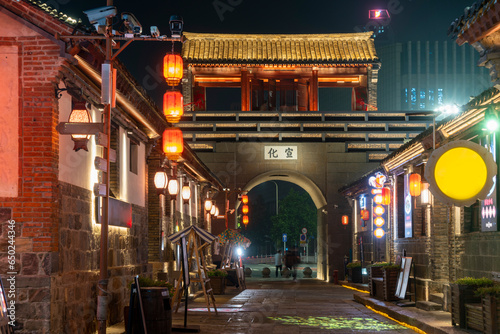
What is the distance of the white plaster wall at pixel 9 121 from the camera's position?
11.3 metres

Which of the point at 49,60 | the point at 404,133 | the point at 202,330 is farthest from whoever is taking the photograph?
the point at 404,133

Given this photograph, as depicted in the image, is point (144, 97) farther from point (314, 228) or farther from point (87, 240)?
point (314, 228)

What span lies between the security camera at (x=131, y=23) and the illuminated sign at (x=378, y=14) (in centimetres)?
5354

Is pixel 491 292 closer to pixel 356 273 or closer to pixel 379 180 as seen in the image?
pixel 379 180

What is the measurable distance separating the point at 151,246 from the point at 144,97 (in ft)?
23.3

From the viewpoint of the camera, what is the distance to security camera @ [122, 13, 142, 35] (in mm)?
12453

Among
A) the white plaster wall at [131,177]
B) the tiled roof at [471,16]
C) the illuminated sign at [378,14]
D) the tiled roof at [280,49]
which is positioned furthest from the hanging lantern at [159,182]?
the illuminated sign at [378,14]

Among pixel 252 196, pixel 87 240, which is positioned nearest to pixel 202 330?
pixel 87 240

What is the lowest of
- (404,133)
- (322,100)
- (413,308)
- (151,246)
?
(413,308)

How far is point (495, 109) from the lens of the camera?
13.2 m

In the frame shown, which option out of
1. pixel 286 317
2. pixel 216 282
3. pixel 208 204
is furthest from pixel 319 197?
pixel 286 317

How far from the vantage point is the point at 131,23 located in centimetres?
1251

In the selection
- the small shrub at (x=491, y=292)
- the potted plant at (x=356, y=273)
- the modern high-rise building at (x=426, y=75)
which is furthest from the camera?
the modern high-rise building at (x=426, y=75)

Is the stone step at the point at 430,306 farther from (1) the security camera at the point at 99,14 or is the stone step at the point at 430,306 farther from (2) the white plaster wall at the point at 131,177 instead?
(1) the security camera at the point at 99,14
